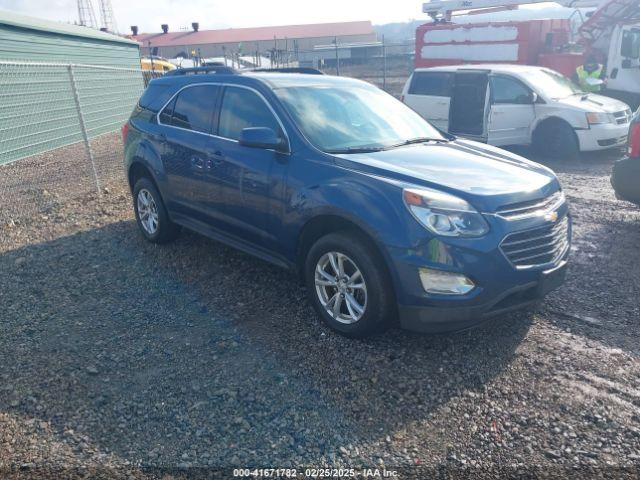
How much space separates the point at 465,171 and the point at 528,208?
0.52 m

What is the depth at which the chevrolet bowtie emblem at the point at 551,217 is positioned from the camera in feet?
12.2

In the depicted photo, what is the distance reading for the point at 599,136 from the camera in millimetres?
9742

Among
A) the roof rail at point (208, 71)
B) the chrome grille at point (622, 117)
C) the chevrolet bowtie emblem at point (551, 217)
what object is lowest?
the chrome grille at point (622, 117)

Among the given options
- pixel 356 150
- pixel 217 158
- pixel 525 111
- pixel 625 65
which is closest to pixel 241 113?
pixel 217 158

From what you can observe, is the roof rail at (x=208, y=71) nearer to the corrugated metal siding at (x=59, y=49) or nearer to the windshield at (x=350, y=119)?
the windshield at (x=350, y=119)

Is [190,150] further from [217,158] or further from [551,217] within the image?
[551,217]

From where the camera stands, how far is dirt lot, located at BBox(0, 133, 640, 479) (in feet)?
→ 9.29

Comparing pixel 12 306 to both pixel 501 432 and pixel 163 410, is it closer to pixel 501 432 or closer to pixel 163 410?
pixel 163 410

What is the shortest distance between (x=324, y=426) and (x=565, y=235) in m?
2.31

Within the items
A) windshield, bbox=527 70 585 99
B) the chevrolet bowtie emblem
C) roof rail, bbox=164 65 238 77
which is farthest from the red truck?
the chevrolet bowtie emblem

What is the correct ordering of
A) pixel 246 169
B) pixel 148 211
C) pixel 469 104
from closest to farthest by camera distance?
pixel 246 169 → pixel 148 211 → pixel 469 104

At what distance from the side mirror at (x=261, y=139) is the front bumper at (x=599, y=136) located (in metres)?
7.59

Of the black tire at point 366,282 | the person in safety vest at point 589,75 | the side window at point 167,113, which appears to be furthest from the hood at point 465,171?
the person in safety vest at point 589,75

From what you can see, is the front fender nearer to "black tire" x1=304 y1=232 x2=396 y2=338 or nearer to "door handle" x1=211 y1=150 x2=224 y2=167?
"black tire" x1=304 y1=232 x2=396 y2=338
